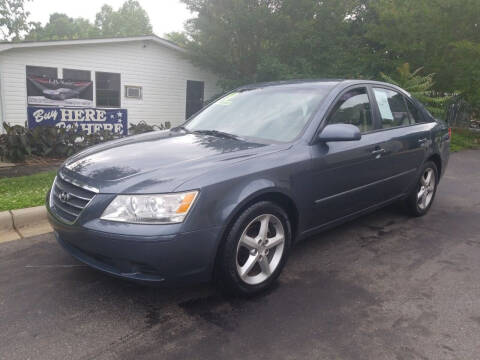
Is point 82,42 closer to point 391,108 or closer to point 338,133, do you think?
point 391,108

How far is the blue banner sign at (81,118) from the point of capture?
34.0ft

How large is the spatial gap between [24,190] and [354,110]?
13.9ft

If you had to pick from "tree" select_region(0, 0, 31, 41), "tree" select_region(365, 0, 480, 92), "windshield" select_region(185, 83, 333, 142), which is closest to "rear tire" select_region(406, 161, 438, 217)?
"windshield" select_region(185, 83, 333, 142)

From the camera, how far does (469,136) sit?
589 inches

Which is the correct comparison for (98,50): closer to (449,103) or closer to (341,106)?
(341,106)

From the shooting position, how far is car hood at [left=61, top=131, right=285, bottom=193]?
253 centimetres

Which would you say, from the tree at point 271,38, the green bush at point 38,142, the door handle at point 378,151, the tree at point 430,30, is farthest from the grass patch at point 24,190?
the tree at point 430,30

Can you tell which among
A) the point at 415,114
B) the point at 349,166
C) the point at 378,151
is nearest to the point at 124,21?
the point at 415,114

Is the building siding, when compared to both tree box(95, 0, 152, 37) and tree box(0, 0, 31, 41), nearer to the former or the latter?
tree box(0, 0, 31, 41)

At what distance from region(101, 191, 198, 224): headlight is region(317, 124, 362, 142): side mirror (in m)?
1.30

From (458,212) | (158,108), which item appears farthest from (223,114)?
(158,108)

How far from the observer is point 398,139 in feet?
13.7

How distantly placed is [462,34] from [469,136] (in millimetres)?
3784

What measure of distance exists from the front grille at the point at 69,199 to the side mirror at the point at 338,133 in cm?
179
